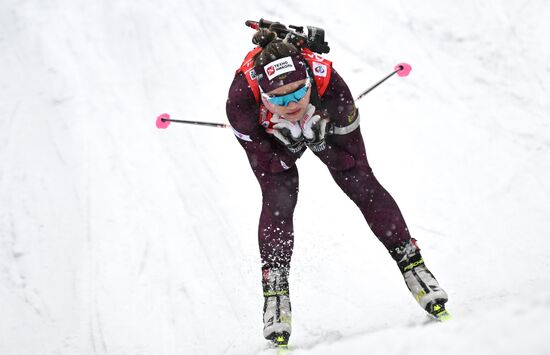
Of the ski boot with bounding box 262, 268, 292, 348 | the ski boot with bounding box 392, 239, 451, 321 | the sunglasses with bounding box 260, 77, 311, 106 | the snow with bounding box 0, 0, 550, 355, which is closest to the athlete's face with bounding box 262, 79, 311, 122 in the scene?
the sunglasses with bounding box 260, 77, 311, 106

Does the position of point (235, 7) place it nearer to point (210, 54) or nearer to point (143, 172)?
point (210, 54)

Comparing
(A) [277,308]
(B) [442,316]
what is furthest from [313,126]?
(B) [442,316]

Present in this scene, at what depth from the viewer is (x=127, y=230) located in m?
6.20

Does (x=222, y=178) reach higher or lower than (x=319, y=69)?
lower

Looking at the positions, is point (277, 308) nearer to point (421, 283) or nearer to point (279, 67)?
point (421, 283)

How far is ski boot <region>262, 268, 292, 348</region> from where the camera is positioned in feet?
13.1

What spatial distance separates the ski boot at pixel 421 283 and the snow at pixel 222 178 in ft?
0.88

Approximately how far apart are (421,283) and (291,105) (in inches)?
59.2

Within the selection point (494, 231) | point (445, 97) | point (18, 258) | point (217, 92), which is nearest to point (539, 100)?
point (445, 97)

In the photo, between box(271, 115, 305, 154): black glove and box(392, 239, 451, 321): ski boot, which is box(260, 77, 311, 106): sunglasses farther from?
box(392, 239, 451, 321): ski boot

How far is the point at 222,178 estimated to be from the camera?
272 inches

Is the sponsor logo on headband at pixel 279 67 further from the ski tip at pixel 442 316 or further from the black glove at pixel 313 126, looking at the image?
the ski tip at pixel 442 316

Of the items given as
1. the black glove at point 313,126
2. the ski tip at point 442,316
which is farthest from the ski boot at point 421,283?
the black glove at point 313,126

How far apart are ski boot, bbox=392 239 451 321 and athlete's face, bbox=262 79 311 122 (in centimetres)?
121
